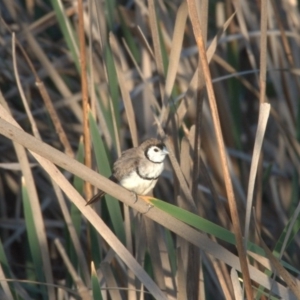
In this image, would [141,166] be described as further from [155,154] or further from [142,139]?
[142,139]

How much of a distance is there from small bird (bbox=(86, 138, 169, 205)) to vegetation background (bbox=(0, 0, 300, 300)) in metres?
0.11

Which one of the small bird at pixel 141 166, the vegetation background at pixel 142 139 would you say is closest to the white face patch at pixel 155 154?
the small bird at pixel 141 166

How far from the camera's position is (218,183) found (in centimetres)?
374

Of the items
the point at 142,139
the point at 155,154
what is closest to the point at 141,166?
the point at 155,154

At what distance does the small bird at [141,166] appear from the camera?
9.77 feet

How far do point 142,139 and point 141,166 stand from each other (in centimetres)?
69

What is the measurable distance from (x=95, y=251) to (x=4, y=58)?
1.49m

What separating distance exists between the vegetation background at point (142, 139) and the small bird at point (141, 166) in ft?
0.35

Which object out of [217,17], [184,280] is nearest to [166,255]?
[184,280]

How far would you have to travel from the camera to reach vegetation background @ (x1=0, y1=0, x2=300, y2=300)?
230cm

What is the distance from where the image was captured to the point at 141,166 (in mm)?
3055

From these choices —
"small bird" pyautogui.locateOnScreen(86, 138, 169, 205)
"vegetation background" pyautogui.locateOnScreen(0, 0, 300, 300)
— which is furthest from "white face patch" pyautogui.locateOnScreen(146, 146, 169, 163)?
"vegetation background" pyautogui.locateOnScreen(0, 0, 300, 300)

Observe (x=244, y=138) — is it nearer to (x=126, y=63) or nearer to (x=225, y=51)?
(x=225, y=51)

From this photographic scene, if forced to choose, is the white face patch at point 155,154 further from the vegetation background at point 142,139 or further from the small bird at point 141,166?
the vegetation background at point 142,139
